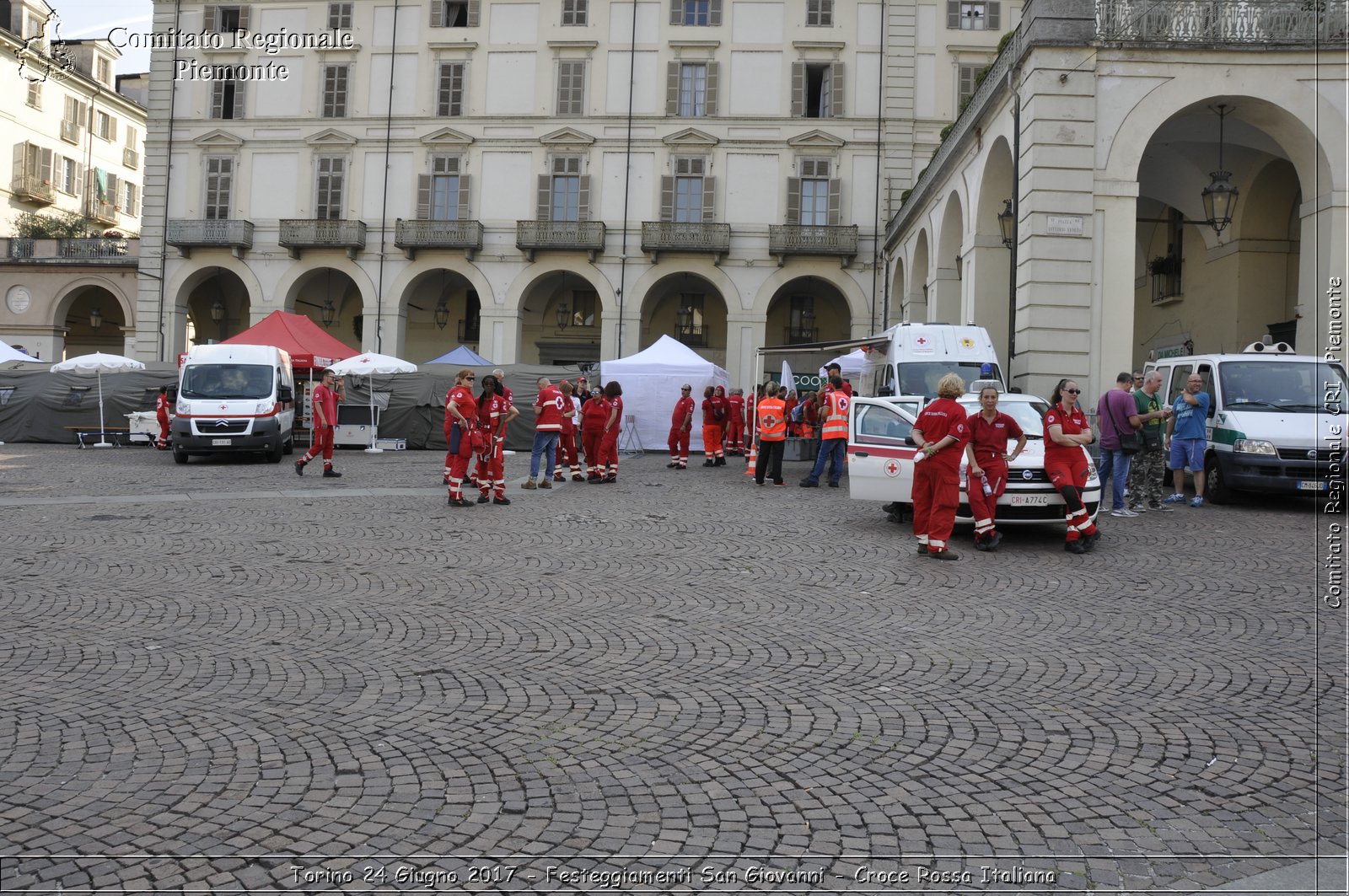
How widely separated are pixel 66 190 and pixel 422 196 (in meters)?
23.2

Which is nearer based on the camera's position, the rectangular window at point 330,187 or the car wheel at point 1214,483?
the car wheel at point 1214,483

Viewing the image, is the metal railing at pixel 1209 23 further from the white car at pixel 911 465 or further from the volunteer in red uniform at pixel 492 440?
the volunteer in red uniform at pixel 492 440

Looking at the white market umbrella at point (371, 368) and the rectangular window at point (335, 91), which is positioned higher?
the rectangular window at point (335, 91)

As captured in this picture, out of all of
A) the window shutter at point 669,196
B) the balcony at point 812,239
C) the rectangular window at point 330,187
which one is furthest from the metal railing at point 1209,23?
the rectangular window at point 330,187

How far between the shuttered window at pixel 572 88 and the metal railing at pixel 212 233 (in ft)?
39.3

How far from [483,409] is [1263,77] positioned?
1463 cm

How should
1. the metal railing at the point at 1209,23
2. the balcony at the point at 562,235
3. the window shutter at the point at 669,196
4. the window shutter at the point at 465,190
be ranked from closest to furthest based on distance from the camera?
the metal railing at the point at 1209,23 → the balcony at the point at 562,235 → the window shutter at the point at 669,196 → the window shutter at the point at 465,190

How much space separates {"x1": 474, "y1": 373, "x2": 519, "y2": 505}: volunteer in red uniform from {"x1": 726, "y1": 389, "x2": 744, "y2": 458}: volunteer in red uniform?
11241mm

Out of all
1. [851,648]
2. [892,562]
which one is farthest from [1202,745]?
[892,562]

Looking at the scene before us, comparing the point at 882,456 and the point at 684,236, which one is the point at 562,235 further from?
the point at 882,456

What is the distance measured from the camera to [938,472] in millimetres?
9562

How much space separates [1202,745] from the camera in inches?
178

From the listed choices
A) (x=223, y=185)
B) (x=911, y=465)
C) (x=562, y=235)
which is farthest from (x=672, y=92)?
(x=911, y=465)

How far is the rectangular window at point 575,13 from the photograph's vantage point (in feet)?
121
